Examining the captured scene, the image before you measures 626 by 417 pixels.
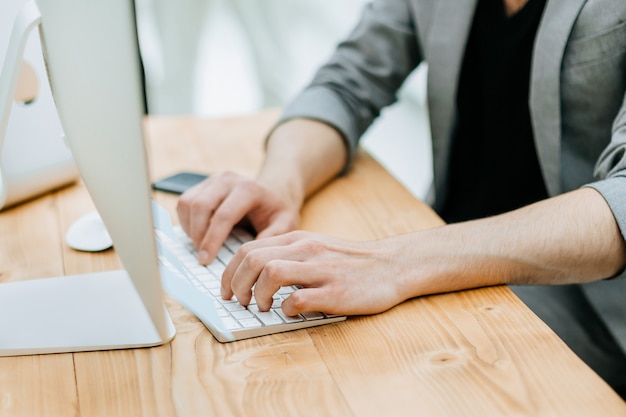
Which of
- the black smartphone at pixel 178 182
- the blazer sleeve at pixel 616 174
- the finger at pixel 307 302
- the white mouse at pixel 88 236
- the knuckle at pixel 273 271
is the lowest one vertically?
the black smartphone at pixel 178 182

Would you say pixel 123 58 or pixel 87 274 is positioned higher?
pixel 123 58

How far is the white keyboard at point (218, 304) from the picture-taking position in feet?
2.39

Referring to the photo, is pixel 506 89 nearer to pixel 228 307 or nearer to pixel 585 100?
pixel 585 100

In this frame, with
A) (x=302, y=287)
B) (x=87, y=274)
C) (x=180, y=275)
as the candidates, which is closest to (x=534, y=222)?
(x=302, y=287)

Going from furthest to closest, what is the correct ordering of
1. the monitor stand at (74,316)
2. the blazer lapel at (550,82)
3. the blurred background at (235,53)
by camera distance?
the blurred background at (235,53)
the blazer lapel at (550,82)
the monitor stand at (74,316)

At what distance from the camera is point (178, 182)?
1125 mm

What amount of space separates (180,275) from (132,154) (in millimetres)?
297

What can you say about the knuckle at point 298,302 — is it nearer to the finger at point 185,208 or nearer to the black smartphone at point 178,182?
the finger at point 185,208

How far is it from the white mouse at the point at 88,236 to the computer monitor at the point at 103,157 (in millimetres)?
146

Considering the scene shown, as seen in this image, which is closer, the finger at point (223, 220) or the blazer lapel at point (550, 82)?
the finger at point (223, 220)

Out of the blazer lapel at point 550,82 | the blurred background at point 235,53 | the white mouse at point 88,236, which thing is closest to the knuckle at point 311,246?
the white mouse at point 88,236

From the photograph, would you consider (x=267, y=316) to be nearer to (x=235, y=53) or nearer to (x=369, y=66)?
(x=369, y=66)

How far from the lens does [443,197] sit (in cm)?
139

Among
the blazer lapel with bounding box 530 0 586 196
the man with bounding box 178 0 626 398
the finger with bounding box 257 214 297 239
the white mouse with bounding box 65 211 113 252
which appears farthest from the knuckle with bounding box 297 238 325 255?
the blazer lapel with bounding box 530 0 586 196
